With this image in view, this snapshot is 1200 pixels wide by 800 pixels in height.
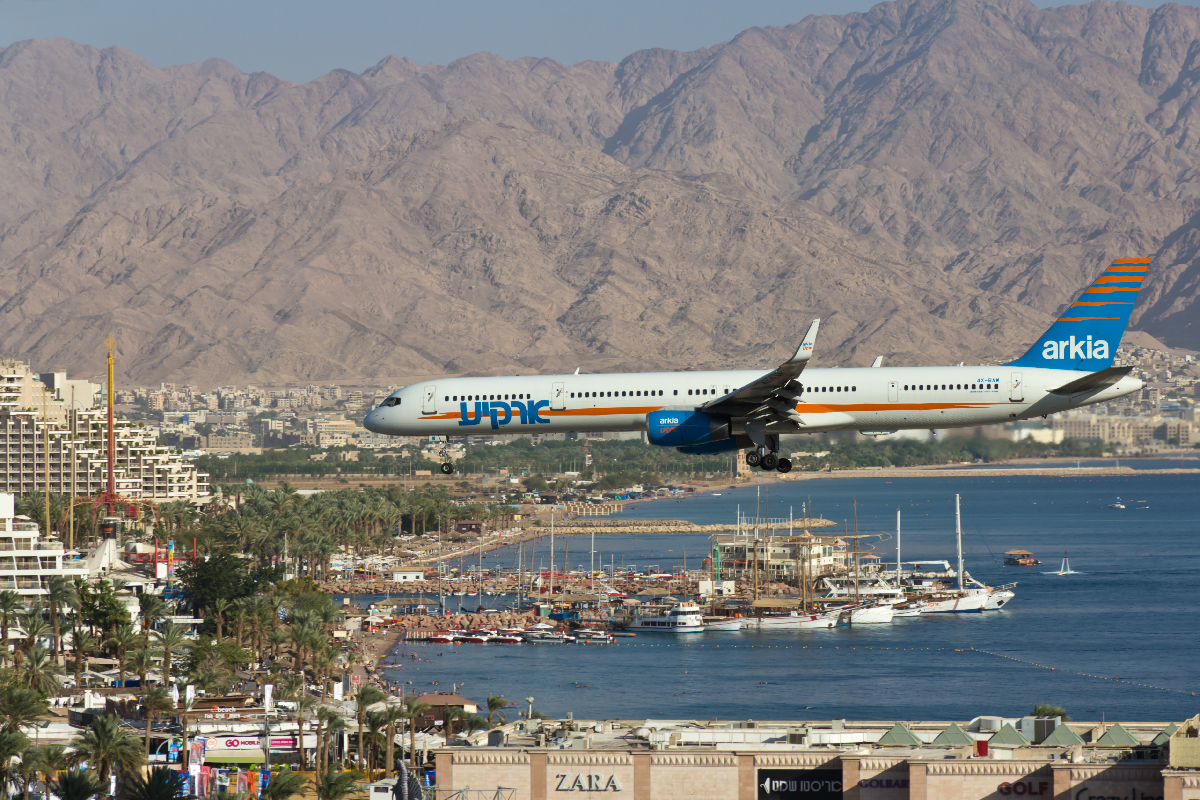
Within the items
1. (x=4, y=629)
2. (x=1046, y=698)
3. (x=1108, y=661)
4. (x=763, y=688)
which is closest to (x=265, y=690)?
(x=4, y=629)

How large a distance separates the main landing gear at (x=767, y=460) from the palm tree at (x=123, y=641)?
53559mm

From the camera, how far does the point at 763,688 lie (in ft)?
464

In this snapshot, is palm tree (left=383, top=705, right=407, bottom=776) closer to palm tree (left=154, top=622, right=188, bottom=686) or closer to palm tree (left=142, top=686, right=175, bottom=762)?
palm tree (left=142, top=686, right=175, bottom=762)

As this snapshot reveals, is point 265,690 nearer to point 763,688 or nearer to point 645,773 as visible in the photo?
point 645,773

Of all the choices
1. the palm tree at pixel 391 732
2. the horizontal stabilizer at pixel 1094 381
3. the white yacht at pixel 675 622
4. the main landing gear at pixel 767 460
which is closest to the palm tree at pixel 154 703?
the palm tree at pixel 391 732

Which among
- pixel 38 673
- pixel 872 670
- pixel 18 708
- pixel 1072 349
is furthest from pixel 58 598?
pixel 1072 349

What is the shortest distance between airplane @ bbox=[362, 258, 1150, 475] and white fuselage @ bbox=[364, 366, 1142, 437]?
5 centimetres

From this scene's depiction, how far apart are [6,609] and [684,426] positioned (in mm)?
58315

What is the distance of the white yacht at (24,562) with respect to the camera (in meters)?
122

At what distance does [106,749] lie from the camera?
7338 centimetres

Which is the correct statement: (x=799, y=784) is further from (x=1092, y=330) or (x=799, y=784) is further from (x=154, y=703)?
(x=154, y=703)

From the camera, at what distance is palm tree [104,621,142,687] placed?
361ft

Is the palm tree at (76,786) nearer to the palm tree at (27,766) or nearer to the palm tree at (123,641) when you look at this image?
the palm tree at (27,766)

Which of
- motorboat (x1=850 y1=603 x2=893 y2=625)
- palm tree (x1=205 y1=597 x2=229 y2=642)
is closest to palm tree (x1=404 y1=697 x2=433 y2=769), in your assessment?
palm tree (x1=205 y1=597 x2=229 y2=642)
